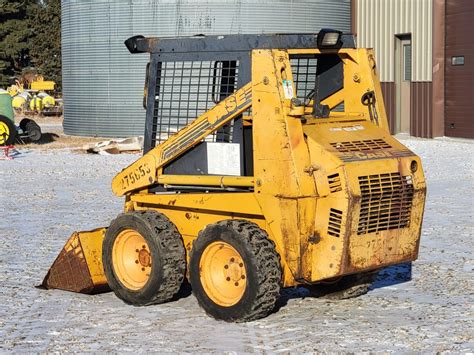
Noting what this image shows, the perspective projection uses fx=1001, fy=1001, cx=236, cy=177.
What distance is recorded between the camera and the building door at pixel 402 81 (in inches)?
1206

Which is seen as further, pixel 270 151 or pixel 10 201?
pixel 10 201

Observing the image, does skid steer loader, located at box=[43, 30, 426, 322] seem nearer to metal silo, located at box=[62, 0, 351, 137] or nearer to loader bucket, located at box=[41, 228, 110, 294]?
loader bucket, located at box=[41, 228, 110, 294]

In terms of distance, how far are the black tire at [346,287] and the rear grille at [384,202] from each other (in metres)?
0.85

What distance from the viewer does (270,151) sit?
307 inches

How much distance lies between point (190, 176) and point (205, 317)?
1.22 meters

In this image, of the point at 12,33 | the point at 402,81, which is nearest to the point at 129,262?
the point at 402,81

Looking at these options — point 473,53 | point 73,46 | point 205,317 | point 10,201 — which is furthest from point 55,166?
point 205,317

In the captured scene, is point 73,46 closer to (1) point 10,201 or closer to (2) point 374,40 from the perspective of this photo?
(2) point 374,40

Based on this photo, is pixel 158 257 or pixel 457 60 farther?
pixel 457 60

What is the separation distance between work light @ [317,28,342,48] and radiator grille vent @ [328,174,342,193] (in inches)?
45.8

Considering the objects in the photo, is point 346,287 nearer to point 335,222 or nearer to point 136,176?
point 335,222

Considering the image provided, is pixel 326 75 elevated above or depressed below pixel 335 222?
above

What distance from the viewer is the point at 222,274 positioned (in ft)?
26.2

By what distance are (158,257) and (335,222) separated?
5.25 ft
